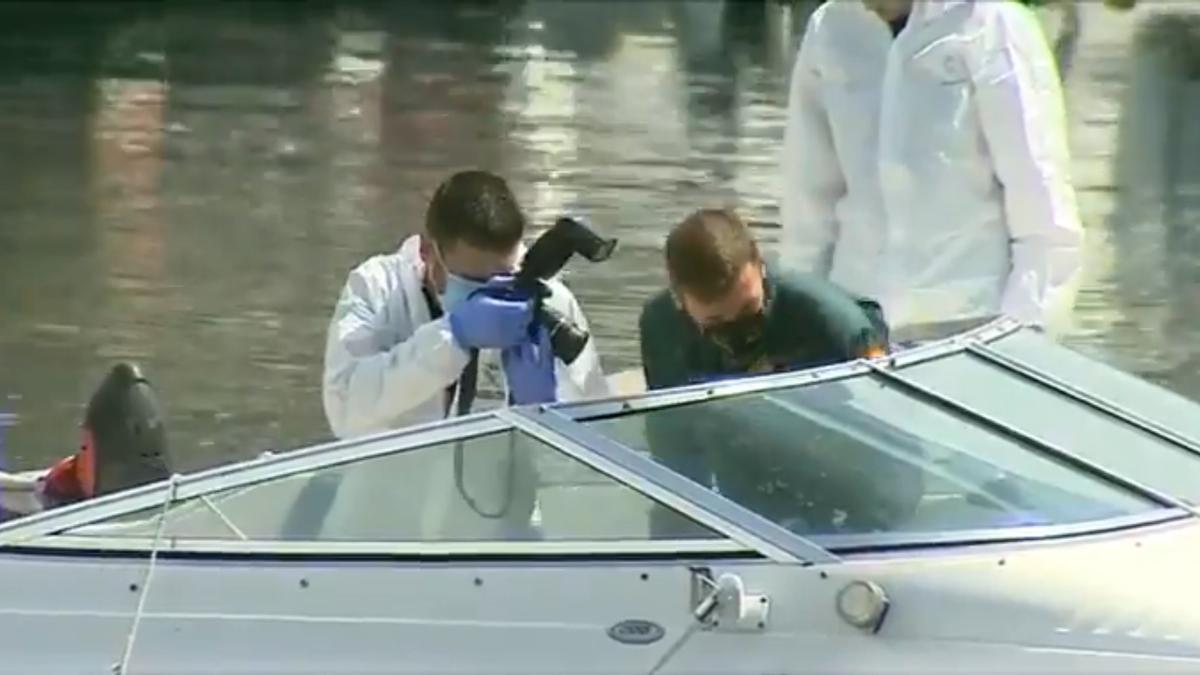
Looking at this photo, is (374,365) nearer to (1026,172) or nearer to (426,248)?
(426,248)

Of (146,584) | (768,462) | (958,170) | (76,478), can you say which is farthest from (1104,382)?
(76,478)

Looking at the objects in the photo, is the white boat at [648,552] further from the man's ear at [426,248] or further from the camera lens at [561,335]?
the man's ear at [426,248]

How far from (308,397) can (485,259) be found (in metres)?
3.75

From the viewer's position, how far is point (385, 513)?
10.8 feet

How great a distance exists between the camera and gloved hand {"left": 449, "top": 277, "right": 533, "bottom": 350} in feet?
12.3

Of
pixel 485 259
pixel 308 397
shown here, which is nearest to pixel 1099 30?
pixel 308 397

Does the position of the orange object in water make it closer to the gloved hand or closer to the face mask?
the gloved hand

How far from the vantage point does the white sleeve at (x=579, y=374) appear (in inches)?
159

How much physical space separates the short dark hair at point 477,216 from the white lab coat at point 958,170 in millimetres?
1187

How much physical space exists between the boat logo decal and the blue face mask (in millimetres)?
1061

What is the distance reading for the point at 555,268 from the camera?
12.5ft

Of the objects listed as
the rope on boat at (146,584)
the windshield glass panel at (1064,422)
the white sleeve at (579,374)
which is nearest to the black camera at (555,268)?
the white sleeve at (579,374)

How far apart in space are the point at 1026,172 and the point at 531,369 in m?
1.51

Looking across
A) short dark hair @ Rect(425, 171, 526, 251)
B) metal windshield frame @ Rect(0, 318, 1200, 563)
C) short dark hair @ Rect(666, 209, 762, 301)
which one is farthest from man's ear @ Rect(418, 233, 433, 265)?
metal windshield frame @ Rect(0, 318, 1200, 563)
